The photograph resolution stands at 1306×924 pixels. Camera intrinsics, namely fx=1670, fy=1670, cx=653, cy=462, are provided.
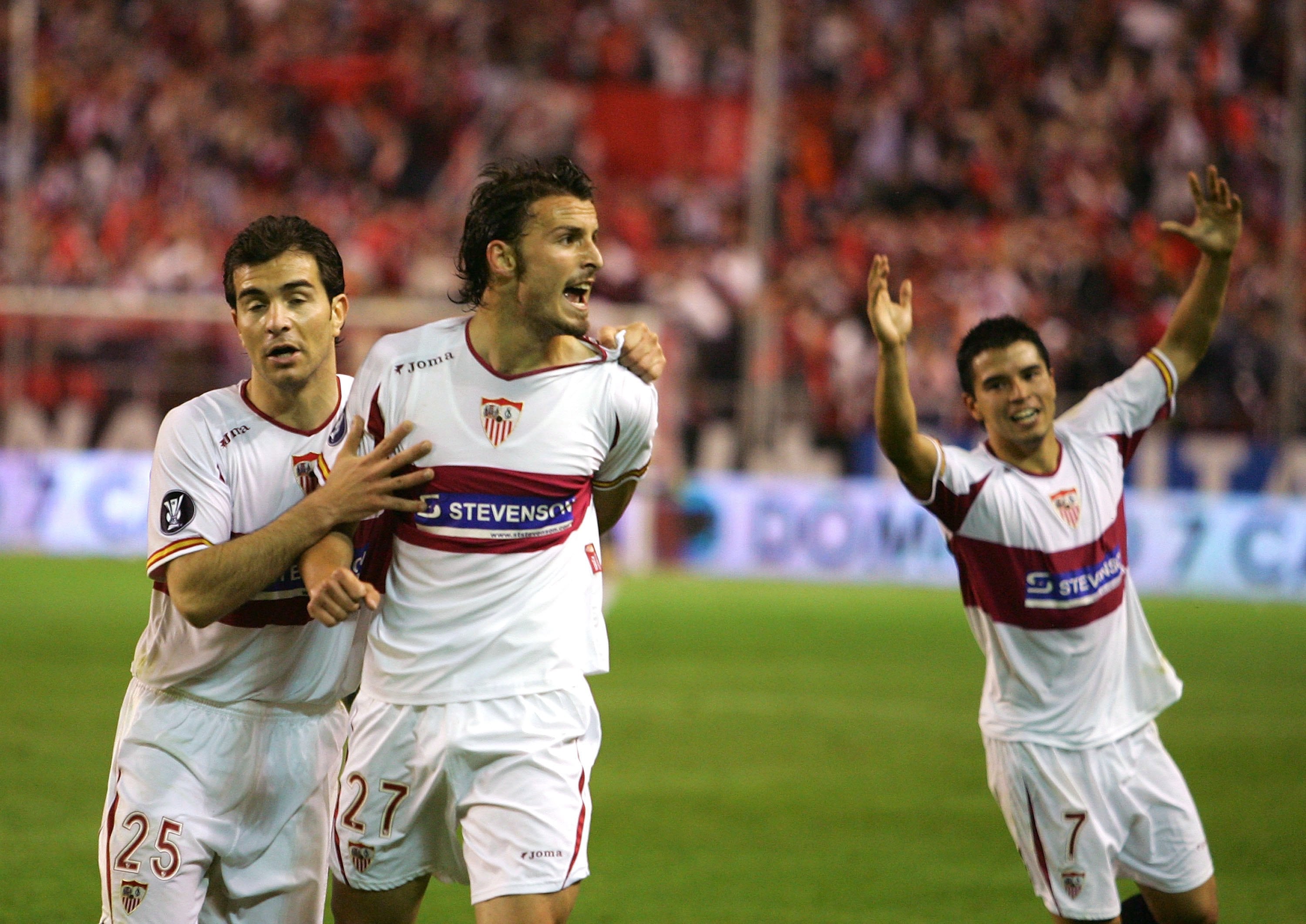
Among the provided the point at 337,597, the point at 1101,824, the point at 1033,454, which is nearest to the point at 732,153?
the point at 1033,454

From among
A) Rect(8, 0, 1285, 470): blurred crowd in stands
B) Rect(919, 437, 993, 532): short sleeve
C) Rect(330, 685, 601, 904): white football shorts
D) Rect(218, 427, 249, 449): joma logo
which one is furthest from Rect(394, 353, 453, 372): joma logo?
Rect(8, 0, 1285, 470): blurred crowd in stands

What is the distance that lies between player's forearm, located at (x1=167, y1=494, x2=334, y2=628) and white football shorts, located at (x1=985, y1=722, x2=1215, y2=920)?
84.9 inches

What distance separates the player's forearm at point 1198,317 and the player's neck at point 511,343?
2244 mm

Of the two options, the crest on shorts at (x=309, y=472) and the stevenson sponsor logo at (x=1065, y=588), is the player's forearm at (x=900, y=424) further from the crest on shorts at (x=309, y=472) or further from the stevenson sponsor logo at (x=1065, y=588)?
the crest on shorts at (x=309, y=472)

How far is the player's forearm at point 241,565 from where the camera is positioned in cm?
374

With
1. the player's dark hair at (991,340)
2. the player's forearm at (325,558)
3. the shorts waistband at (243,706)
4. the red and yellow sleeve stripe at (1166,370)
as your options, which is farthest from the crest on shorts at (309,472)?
the red and yellow sleeve stripe at (1166,370)

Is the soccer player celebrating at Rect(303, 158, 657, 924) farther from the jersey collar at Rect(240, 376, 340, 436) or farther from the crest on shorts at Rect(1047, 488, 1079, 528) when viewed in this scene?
the crest on shorts at Rect(1047, 488, 1079, 528)

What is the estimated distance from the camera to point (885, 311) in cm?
457

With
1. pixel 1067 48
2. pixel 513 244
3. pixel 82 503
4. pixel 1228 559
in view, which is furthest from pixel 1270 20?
pixel 513 244

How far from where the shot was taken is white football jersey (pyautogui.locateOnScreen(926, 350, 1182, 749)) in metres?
4.73

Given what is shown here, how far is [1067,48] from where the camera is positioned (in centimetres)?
2120

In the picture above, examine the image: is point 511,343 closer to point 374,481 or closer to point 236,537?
point 374,481

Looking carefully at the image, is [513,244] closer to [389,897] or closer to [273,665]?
[273,665]

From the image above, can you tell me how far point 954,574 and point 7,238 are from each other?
490 inches
